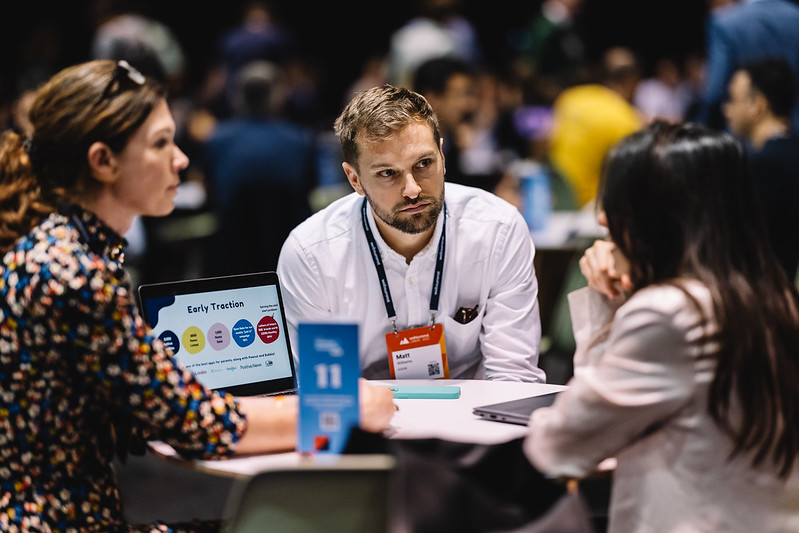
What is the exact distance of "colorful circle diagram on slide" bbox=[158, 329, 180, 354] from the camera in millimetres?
2146

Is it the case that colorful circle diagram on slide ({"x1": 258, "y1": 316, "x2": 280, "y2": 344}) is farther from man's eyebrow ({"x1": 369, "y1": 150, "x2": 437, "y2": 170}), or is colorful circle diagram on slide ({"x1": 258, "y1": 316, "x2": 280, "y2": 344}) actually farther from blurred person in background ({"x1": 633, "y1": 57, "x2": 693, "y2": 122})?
blurred person in background ({"x1": 633, "y1": 57, "x2": 693, "y2": 122})

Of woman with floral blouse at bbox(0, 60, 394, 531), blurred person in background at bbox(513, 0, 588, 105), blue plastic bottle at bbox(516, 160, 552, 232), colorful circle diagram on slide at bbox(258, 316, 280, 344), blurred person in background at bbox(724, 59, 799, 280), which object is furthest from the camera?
blurred person in background at bbox(513, 0, 588, 105)

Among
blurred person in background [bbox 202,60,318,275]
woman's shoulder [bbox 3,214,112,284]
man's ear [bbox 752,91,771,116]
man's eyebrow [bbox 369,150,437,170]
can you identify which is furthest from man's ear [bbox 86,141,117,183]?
blurred person in background [bbox 202,60,318,275]

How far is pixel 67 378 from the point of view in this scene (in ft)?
5.34

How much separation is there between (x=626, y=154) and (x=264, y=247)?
12.9 feet

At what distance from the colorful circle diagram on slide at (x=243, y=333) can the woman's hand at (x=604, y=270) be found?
83cm

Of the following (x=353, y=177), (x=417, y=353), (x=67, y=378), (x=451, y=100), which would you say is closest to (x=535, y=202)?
(x=451, y=100)

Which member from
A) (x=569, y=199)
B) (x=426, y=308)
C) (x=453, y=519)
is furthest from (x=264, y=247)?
(x=453, y=519)

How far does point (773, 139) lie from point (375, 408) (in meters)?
2.76

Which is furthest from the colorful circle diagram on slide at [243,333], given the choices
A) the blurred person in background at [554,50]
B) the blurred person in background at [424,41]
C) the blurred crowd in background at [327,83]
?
the blurred person in background at [554,50]

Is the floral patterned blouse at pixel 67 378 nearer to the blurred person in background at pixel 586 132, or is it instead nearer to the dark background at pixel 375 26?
the blurred person in background at pixel 586 132

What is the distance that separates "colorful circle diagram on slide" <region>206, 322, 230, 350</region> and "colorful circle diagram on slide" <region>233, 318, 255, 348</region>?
0.02m

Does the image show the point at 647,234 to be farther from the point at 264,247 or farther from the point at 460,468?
the point at 264,247

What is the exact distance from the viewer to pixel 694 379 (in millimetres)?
1498
